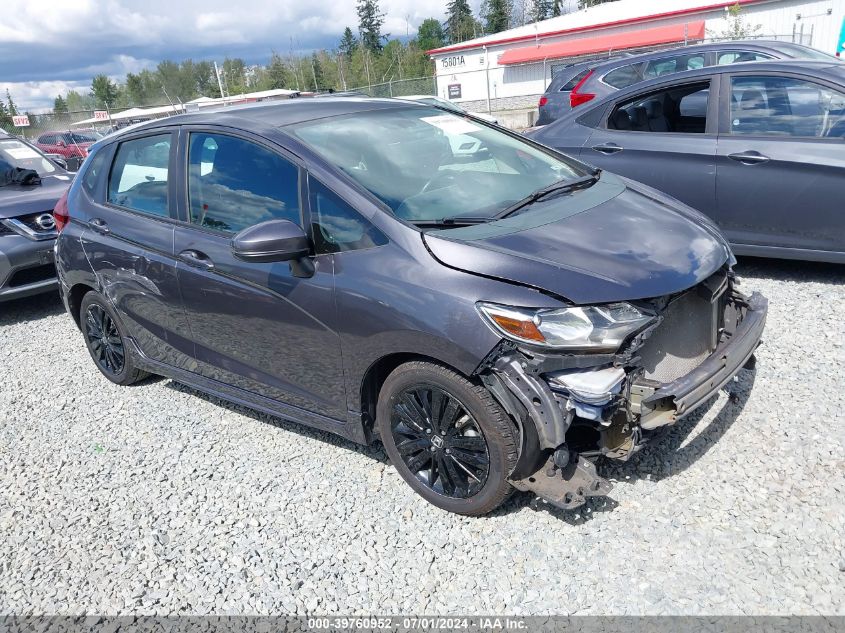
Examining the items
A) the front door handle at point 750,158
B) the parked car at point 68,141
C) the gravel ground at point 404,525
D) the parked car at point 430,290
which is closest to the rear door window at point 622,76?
the front door handle at point 750,158

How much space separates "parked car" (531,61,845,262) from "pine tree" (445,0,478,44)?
91371mm

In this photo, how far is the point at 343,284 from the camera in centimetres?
299

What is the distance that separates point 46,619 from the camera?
9.14ft

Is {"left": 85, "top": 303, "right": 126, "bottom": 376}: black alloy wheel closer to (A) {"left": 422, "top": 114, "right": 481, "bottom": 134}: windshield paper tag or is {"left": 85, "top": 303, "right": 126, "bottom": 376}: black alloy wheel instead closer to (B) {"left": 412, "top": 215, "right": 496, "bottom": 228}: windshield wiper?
(A) {"left": 422, "top": 114, "right": 481, "bottom": 134}: windshield paper tag

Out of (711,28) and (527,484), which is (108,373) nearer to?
(527,484)

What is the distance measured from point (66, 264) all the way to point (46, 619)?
272cm

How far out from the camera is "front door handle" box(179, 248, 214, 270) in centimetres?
355

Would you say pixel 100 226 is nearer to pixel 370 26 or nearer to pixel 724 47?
pixel 724 47

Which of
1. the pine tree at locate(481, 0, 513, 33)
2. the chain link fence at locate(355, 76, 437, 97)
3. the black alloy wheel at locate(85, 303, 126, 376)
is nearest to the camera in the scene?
the black alloy wheel at locate(85, 303, 126, 376)

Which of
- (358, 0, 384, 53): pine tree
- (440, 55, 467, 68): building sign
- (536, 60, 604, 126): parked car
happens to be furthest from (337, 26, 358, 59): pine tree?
(536, 60, 604, 126): parked car

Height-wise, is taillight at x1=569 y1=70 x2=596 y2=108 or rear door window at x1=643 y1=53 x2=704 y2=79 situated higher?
rear door window at x1=643 y1=53 x2=704 y2=79

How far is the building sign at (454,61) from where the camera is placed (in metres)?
45.9

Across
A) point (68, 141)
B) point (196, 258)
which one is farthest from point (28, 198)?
point (68, 141)

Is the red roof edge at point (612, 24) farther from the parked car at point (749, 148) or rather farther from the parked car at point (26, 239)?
the parked car at point (26, 239)
